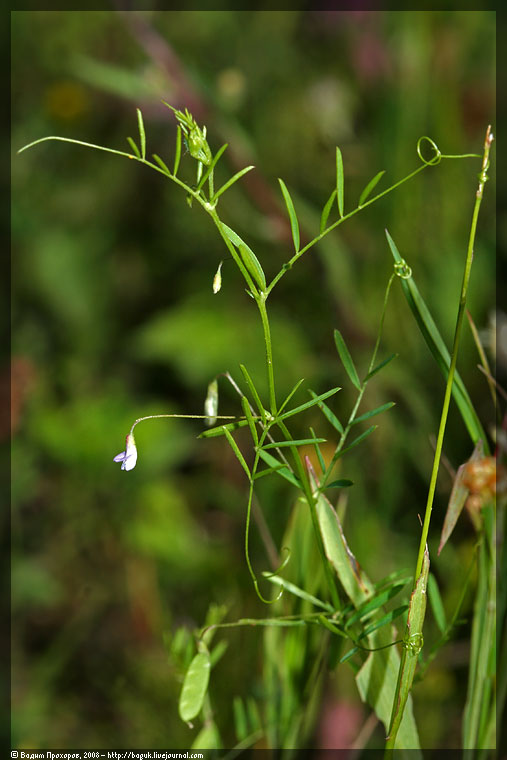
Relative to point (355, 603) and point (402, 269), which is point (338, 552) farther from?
point (402, 269)

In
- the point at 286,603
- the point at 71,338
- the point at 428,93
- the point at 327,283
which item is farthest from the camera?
the point at 71,338

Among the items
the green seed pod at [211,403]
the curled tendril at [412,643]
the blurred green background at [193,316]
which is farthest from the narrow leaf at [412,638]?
the blurred green background at [193,316]

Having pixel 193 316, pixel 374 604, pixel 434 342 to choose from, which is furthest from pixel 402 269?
pixel 193 316

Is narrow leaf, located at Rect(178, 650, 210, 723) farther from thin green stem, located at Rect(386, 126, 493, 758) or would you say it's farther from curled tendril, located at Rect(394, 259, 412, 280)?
curled tendril, located at Rect(394, 259, 412, 280)

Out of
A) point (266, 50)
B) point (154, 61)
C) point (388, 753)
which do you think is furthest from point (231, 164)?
point (388, 753)

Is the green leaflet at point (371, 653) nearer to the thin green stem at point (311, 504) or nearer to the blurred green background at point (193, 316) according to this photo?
the thin green stem at point (311, 504)

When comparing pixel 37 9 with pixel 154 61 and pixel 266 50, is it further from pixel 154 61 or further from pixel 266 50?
pixel 154 61
